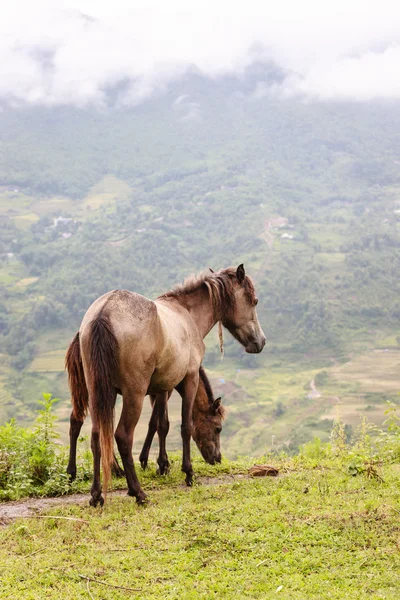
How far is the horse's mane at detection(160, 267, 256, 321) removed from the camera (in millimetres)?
8531

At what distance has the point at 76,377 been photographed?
23.9 ft

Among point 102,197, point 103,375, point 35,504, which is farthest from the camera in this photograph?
point 102,197

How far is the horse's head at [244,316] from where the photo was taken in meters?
8.87

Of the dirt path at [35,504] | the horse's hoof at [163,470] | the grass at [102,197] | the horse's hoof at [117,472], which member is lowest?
the horse's hoof at [163,470]

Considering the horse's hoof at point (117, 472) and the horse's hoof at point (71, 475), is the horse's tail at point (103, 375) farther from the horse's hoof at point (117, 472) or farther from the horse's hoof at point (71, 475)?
the horse's hoof at point (117, 472)

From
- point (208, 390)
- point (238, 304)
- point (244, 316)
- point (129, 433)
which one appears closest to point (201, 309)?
point (238, 304)

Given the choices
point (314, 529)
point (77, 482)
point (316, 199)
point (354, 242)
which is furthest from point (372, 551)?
point (316, 199)

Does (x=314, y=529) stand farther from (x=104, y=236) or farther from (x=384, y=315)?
(x=104, y=236)

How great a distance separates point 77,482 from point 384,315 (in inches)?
4009

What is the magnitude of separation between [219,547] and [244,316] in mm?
4401

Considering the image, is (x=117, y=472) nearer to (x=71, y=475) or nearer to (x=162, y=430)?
(x=71, y=475)

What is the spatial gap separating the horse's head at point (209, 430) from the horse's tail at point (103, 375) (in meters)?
2.92

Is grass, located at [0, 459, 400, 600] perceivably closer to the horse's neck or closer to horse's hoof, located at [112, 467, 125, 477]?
horse's hoof, located at [112, 467, 125, 477]

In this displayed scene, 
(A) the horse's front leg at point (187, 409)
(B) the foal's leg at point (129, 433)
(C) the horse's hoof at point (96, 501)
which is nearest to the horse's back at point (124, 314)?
(B) the foal's leg at point (129, 433)
